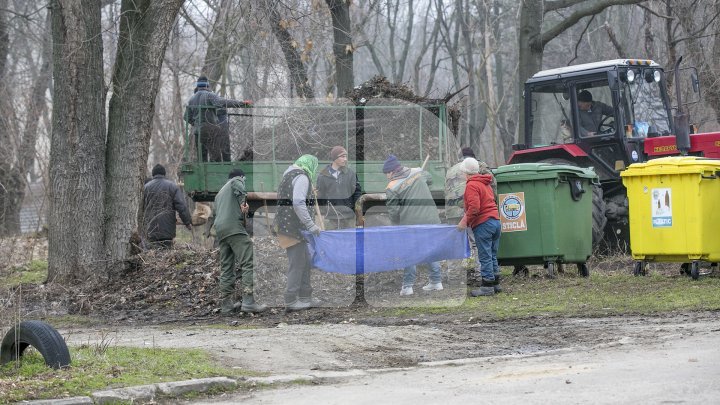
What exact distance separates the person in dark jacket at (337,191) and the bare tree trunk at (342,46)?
7232mm

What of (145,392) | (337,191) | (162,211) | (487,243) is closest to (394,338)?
(145,392)

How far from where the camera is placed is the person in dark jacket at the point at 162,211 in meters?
17.9

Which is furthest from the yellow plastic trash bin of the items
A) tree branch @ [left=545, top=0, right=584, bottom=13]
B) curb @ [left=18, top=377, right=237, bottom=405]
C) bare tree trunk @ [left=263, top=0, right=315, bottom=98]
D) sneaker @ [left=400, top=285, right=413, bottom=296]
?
tree branch @ [left=545, top=0, right=584, bottom=13]

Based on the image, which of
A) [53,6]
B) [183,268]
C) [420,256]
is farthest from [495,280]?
[53,6]

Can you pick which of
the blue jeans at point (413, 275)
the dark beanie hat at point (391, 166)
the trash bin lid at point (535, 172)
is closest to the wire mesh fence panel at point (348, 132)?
the trash bin lid at point (535, 172)

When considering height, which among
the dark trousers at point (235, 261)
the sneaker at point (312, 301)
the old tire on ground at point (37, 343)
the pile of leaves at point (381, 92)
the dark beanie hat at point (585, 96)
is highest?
the pile of leaves at point (381, 92)

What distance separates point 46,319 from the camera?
1352 cm

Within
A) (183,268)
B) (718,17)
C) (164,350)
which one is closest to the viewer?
(164,350)

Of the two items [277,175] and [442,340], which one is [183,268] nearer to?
[277,175]

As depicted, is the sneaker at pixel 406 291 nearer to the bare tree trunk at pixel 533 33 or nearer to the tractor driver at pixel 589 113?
the tractor driver at pixel 589 113

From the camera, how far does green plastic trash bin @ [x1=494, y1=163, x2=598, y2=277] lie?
14188 mm

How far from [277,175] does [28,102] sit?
12287 mm

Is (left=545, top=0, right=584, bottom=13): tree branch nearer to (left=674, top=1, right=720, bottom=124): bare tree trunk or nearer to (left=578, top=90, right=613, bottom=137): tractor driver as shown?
(left=674, top=1, right=720, bottom=124): bare tree trunk

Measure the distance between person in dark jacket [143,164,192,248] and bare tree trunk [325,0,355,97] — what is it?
515 cm
